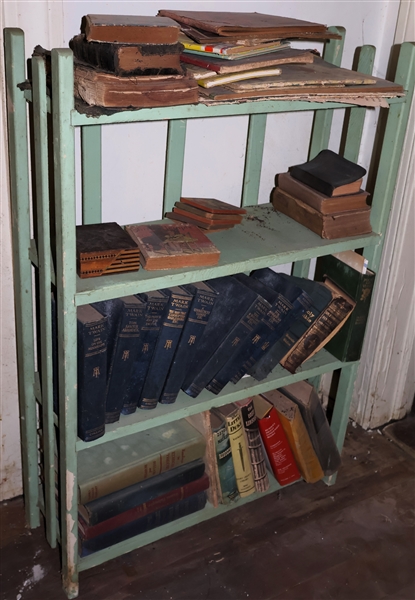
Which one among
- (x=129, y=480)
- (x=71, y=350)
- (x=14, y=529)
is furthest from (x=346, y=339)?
(x=14, y=529)

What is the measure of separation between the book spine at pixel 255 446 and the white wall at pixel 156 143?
0.62 m

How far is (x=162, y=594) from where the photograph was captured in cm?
164

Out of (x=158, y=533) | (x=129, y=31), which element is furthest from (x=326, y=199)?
(x=158, y=533)

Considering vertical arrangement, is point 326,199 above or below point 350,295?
above

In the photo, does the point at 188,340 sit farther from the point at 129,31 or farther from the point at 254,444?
the point at 129,31

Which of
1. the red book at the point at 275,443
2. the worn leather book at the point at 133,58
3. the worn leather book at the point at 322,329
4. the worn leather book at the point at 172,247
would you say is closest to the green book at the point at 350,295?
the worn leather book at the point at 322,329

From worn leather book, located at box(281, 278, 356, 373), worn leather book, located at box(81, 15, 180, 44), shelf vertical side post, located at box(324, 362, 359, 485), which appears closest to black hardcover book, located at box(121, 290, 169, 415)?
worn leather book, located at box(281, 278, 356, 373)

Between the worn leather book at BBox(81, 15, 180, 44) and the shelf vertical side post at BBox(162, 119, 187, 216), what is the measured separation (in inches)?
16.2

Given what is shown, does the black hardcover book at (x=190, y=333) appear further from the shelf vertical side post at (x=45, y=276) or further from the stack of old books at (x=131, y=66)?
the stack of old books at (x=131, y=66)

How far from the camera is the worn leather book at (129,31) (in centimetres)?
112

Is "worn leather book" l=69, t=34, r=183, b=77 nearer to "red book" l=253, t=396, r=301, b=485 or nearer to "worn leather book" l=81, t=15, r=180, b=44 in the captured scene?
"worn leather book" l=81, t=15, r=180, b=44

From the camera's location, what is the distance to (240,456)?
6.00 feet

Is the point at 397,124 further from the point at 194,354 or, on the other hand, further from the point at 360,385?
the point at 360,385

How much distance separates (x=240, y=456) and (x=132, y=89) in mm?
1108
